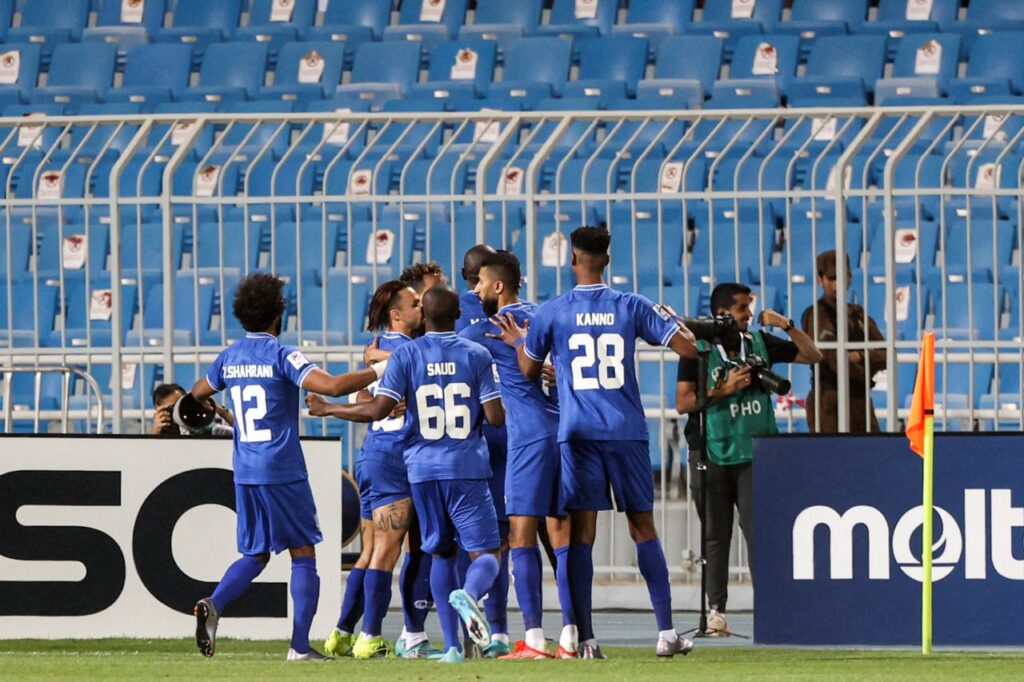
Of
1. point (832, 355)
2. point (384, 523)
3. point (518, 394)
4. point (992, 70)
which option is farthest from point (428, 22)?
point (384, 523)

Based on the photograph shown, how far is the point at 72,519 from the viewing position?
30.9 ft

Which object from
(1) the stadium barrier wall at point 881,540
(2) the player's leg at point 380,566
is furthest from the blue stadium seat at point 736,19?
(2) the player's leg at point 380,566

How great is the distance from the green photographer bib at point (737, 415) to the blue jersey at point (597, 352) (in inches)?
68.0

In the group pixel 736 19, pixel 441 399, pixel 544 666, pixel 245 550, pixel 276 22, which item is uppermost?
pixel 276 22

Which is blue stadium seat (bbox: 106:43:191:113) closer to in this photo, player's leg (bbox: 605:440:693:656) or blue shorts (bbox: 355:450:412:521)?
blue shorts (bbox: 355:450:412:521)

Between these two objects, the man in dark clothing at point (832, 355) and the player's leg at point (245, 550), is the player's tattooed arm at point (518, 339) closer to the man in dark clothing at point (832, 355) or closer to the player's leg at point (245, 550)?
the player's leg at point (245, 550)

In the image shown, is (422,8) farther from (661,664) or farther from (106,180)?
(661,664)

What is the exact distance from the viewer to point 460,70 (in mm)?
17406

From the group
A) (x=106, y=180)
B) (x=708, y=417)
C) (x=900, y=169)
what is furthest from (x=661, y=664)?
(x=106, y=180)

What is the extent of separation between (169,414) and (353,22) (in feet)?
30.8

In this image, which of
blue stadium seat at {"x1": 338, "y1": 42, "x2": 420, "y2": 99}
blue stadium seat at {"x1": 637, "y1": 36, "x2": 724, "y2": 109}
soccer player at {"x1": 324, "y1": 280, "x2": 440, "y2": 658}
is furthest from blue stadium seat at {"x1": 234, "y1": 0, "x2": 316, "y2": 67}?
soccer player at {"x1": 324, "y1": 280, "x2": 440, "y2": 658}

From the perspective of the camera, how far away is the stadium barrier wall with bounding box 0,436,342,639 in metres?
9.37

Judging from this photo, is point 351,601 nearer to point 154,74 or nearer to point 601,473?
point 601,473

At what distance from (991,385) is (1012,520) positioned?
3376 mm
